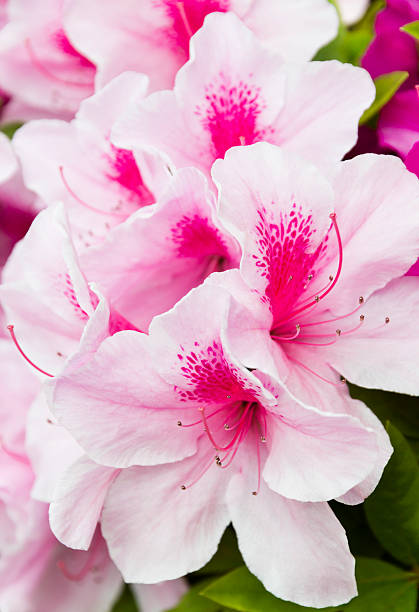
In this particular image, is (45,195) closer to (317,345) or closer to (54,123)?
(54,123)

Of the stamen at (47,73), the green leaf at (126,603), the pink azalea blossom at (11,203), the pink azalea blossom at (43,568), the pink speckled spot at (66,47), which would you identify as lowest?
the green leaf at (126,603)

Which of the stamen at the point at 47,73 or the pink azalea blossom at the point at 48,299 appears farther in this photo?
the stamen at the point at 47,73

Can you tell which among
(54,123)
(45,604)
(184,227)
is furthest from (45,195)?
(45,604)

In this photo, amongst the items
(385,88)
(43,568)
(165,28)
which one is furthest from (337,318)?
(43,568)

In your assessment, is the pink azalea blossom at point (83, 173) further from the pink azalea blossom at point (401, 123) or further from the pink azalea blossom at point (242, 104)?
the pink azalea blossom at point (401, 123)

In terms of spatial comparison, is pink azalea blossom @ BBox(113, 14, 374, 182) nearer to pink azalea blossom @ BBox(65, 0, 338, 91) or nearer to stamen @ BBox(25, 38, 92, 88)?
pink azalea blossom @ BBox(65, 0, 338, 91)

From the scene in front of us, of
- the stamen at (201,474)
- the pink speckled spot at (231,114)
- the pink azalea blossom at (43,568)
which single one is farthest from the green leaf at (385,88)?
the pink azalea blossom at (43,568)

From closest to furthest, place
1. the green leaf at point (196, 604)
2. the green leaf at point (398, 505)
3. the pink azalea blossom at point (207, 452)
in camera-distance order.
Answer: the pink azalea blossom at point (207, 452)
the green leaf at point (398, 505)
the green leaf at point (196, 604)

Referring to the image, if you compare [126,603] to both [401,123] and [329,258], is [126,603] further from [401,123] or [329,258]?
[401,123]
